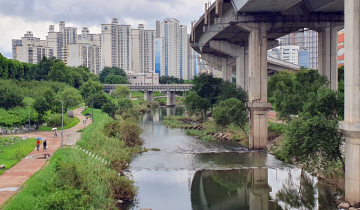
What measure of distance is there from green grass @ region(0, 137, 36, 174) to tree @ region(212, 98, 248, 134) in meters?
18.0

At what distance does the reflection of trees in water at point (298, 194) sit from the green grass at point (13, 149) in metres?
15.6

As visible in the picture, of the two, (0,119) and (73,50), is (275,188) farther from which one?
(73,50)

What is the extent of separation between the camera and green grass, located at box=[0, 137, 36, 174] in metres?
23.4

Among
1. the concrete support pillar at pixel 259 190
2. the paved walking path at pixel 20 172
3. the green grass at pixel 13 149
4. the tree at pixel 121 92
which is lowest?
the concrete support pillar at pixel 259 190

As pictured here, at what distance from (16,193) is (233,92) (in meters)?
36.9

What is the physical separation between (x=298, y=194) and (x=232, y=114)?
1717cm

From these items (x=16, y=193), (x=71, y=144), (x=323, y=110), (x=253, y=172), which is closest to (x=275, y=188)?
(x=253, y=172)

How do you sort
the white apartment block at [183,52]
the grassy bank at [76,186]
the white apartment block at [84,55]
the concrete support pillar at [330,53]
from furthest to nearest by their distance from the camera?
the white apartment block at [183,52] → the white apartment block at [84,55] → the concrete support pillar at [330,53] → the grassy bank at [76,186]

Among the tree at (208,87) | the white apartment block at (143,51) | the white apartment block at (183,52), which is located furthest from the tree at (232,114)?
the white apartment block at (183,52)

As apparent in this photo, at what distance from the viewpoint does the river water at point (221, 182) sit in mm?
20000

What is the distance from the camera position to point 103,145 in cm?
2930

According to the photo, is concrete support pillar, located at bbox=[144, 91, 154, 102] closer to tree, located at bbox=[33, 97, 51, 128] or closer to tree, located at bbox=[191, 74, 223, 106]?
tree, located at bbox=[191, 74, 223, 106]

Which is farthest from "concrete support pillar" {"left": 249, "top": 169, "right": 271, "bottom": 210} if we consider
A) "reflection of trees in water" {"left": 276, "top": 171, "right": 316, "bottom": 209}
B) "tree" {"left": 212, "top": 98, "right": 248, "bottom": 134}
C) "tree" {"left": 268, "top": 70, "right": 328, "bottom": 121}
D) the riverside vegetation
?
"tree" {"left": 212, "top": 98, "right": 248, "bottom": 134}

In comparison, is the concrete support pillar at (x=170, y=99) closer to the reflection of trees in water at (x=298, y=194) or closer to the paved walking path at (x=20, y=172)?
the paved walking path at (x=20, y=172)
